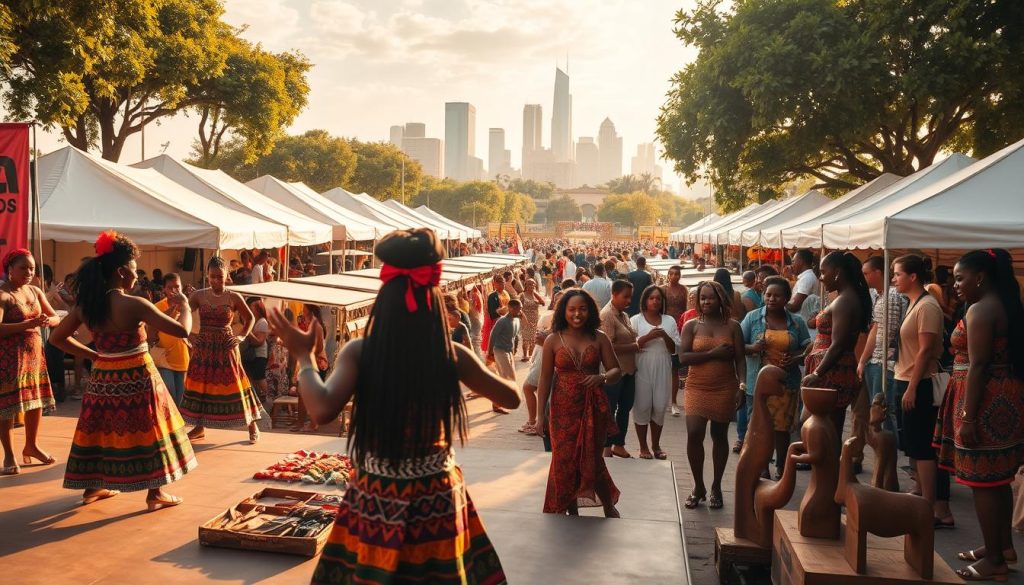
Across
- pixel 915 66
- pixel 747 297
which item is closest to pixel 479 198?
pixel 915 66

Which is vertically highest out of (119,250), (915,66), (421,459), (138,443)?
(915,66)

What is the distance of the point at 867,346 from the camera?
737cm

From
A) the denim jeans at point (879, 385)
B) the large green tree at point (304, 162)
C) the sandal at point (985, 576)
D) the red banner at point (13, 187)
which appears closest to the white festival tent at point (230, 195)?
the red banner at point (13, 187)

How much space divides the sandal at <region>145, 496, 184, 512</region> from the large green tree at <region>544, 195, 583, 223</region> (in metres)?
138

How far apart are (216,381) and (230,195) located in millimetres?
8978

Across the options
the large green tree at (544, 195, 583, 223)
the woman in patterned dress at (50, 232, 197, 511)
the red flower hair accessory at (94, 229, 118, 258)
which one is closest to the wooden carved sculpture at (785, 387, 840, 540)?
the woman in patterned dress at (50, 232, 197, 511)

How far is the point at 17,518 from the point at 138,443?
85 centimetres

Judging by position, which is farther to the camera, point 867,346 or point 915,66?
point 915,66

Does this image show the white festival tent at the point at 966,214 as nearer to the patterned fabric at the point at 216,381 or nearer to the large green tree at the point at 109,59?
the patterned fabric at the point at 216,381

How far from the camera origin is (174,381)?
27.9ft

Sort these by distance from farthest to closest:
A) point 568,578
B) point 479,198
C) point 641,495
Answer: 1. point 479,198
2. point 641,495
3. point 568,578

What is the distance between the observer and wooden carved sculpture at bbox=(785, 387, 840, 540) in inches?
172

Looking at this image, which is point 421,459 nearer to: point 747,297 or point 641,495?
point 641,495

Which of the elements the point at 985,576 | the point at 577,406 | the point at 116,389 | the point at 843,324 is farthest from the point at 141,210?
the point at 985,576
